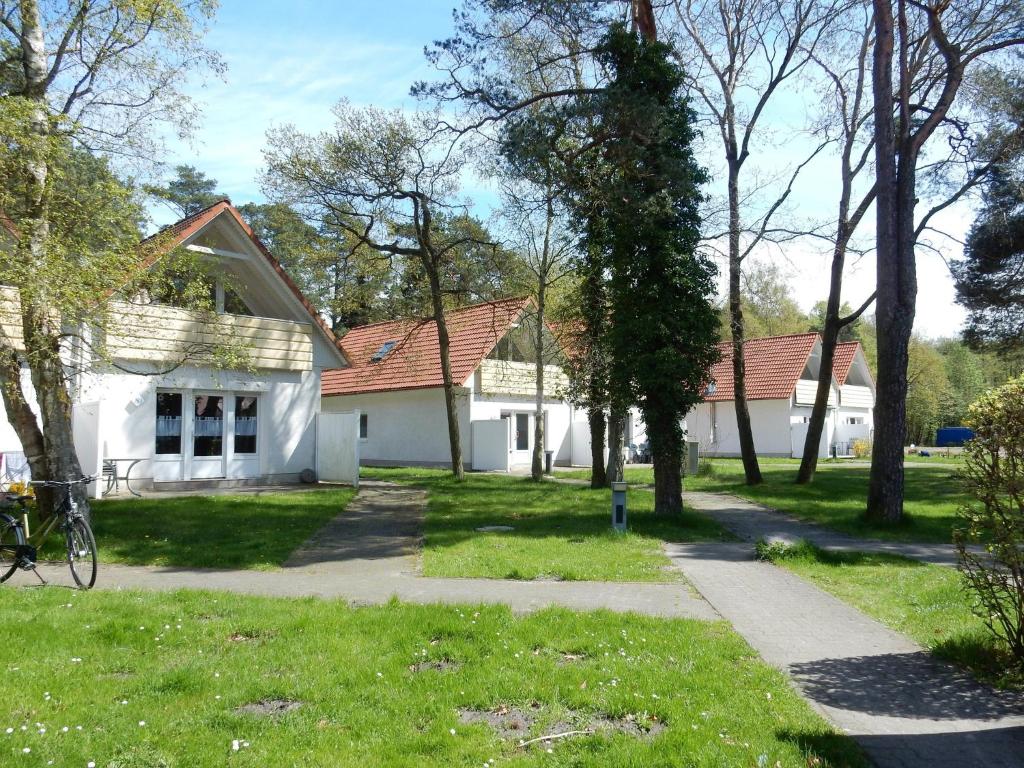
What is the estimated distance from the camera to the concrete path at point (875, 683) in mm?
4516

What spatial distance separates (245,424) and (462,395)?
10.7 meters

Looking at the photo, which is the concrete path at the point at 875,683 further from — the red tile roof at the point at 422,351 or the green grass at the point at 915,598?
the red tile roof at the point at 422,351

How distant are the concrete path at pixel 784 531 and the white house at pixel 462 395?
1079cm

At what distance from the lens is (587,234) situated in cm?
1588

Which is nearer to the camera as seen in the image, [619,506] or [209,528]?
[619,506]

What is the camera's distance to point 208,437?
776 inches

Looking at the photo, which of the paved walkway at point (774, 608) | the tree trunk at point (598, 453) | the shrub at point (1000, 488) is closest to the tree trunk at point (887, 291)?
the paved walkway at point (774, 608)

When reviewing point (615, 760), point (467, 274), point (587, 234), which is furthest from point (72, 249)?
point (467, 274)

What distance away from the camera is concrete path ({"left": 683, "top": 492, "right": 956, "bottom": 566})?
1173 centimetres

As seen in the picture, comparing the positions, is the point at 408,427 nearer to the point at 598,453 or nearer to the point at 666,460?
the point at 598,453

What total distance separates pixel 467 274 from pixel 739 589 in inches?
638

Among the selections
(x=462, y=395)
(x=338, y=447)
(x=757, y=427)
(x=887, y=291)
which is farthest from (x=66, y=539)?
(x=757, y=427)

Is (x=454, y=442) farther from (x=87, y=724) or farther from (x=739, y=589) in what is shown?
(x=87, y=724)

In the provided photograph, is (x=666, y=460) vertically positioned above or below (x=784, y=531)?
above
